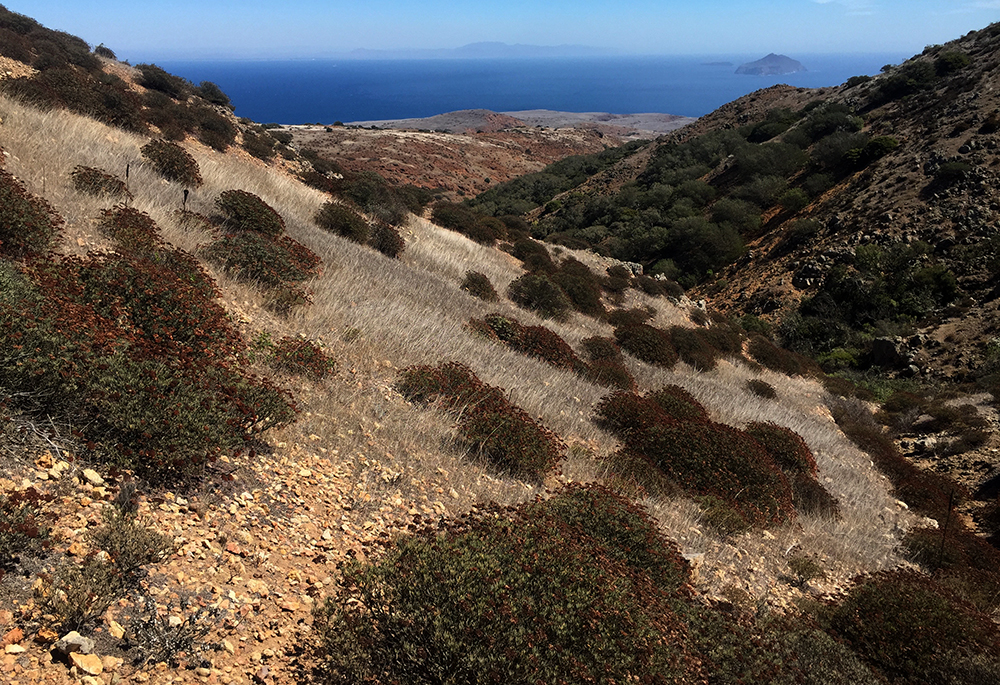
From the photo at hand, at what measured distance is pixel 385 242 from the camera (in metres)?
15.4

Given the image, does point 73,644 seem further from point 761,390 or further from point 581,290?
point 581,290

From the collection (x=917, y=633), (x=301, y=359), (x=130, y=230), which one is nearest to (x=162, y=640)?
(x=301, y=359)

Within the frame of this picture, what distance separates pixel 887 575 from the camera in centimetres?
597

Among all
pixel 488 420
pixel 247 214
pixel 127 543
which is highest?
pixel 247 214

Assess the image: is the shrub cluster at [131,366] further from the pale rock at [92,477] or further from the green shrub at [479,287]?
the green shrub at [479,287]

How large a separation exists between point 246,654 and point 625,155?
223 feet

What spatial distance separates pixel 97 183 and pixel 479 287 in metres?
8.43

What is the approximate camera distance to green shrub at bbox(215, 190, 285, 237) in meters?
10.0

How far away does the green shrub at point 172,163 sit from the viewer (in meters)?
11.8

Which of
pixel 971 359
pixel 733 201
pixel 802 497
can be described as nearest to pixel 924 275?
pixel 971 359

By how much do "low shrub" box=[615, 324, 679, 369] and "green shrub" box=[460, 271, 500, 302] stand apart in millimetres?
3667

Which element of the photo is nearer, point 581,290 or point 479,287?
point 479,287

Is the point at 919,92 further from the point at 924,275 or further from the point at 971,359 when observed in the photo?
the point at 971,359

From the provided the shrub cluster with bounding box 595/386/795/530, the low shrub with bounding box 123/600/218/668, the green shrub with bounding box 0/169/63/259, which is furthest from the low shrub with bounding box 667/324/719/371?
the low shrub with bounding box 123/600/218/668
